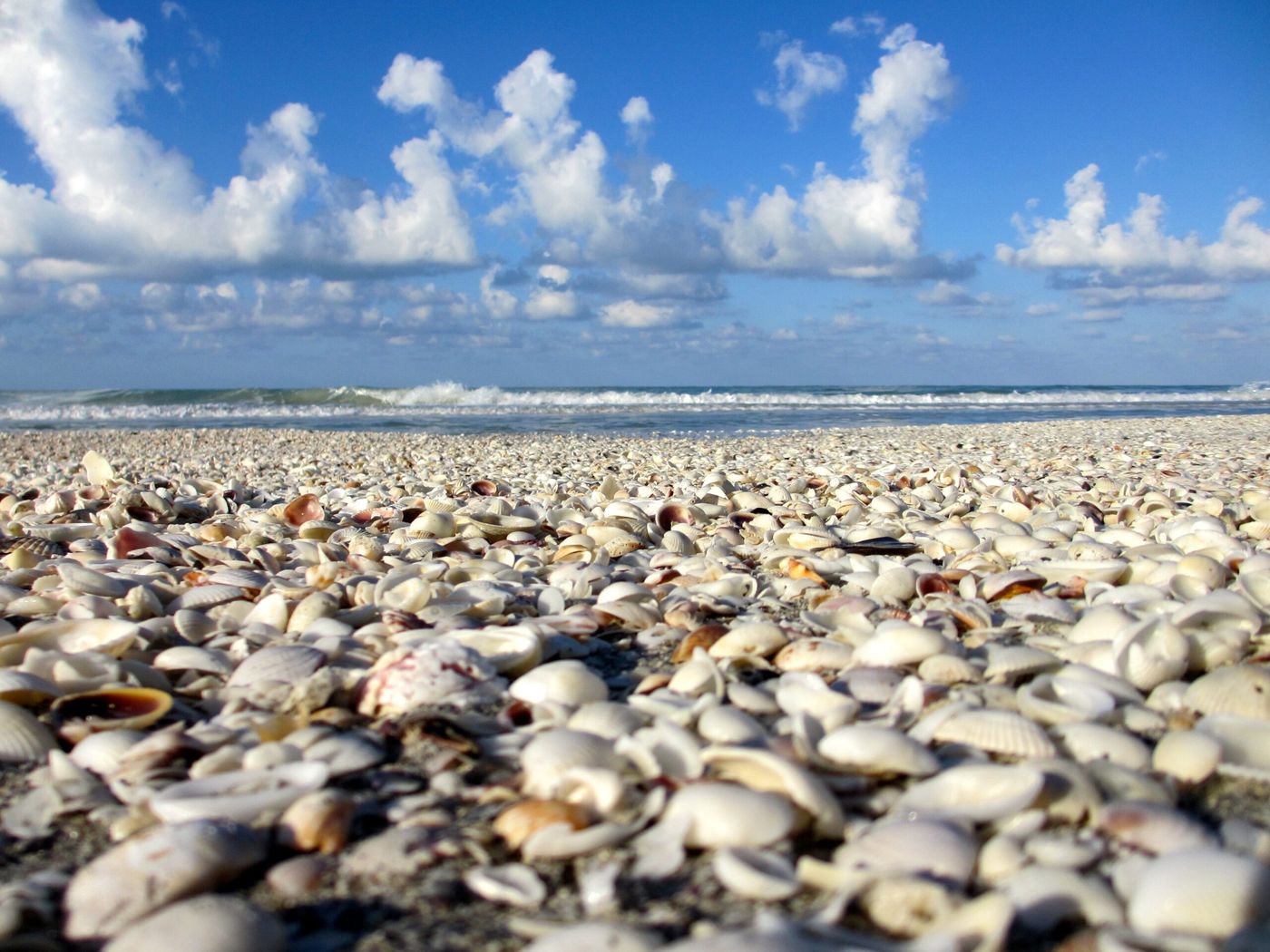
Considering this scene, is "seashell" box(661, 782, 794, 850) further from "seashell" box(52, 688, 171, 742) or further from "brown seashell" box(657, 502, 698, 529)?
"brown seashell" box(657, 502, 698, 529)

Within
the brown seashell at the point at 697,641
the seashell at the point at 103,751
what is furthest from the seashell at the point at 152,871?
the brown seashell at the point at 697,641

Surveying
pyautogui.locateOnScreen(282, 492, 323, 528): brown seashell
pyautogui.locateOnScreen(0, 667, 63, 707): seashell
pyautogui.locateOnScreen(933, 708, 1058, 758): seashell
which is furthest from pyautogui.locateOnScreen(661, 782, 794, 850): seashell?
pyautogui.locateOnScreen(282, 492, 323, 528): brown seashell

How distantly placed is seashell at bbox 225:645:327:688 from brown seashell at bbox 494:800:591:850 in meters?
0.80

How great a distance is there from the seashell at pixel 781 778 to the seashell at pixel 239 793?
0.66 meters

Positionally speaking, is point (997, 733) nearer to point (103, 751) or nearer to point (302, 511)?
point (103, 751)

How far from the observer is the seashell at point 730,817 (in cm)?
127

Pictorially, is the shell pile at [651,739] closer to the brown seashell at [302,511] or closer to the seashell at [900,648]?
the seashell at [900,648]

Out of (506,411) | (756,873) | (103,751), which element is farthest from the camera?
(506,411)

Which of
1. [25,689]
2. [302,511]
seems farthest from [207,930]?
[302,511]

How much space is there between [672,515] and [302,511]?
1.91 m

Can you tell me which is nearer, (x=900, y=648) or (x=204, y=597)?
(x=900, y=648)

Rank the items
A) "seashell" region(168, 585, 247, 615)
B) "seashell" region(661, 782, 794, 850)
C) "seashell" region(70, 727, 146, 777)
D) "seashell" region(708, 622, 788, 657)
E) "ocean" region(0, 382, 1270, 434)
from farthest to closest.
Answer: "ocean" region(0, 382, 1270, 434) < "seashell" region(168, 585, 247, 615) < "seashell" region(708, 622, 788, 657) < "seashell" region(70, 727, 146, 777) < "seashell" region(661, 782, 794, 850)

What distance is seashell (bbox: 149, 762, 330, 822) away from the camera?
1.35m

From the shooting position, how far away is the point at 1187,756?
4.78 feet
